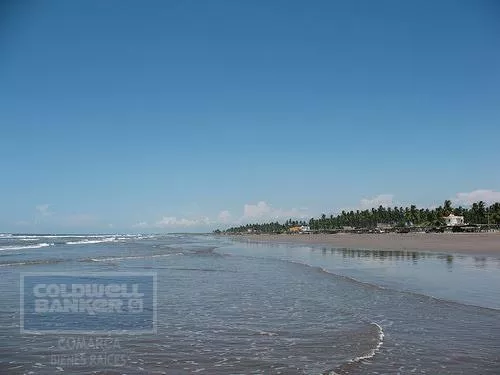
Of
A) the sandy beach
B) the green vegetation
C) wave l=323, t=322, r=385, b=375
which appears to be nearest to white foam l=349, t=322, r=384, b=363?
wave l=323, t=322, r=385, b=375

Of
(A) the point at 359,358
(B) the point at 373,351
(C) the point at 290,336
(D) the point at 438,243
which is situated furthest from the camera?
(D) the point at 438,243

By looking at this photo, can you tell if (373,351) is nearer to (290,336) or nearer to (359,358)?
(359,358)

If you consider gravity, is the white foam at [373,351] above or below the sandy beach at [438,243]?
above

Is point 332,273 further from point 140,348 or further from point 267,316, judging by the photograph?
point 140,348

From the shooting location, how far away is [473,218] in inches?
5989

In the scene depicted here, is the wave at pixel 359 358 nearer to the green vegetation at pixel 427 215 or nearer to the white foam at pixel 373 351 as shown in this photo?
the white foam at pixel 373 351

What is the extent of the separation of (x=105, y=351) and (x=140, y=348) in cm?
75

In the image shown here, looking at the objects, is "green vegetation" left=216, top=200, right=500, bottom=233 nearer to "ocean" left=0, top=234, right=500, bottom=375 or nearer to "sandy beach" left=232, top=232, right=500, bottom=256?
"sandy beach" left=232, top=232, right=500, bottom=256

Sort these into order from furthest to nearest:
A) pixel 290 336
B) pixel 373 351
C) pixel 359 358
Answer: pixel 290 336
pixel 373 351
pixel 359 358

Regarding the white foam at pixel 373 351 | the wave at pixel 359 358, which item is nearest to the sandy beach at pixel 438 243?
the white foam at pixel 373 351

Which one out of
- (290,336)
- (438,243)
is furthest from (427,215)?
(290,336)

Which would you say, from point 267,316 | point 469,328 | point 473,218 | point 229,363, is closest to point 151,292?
point 267,316

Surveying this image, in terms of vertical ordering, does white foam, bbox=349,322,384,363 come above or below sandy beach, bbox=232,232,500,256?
above

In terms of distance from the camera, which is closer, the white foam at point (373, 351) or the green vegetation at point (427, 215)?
the white foam at point (373, 351)
